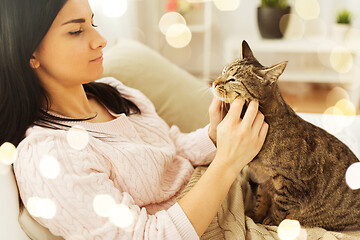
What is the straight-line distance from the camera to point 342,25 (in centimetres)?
302

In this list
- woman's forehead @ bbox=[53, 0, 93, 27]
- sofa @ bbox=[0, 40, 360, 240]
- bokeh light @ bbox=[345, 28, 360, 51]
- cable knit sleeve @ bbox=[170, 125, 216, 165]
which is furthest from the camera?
bokeh light @ bbox=[345, 28, 360, 51]

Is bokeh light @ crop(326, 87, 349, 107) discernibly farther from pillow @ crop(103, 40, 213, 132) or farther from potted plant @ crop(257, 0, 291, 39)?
pillow @ crop(103, 40, 213, 132)

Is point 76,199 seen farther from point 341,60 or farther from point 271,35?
point 341,60

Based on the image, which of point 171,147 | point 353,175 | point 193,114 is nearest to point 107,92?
point 171,147

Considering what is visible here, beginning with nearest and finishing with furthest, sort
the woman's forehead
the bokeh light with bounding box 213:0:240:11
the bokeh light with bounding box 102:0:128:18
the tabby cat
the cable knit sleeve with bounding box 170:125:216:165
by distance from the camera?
1. the woman's forehead
2. the tabby cat
3. the cable knit sleeve with bounding box 170:125:216:165
4. the bokeh light with bounding box 102:0:128:18
5. the bokeh light with bounding box 213:0:240:11

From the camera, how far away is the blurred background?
118 inches

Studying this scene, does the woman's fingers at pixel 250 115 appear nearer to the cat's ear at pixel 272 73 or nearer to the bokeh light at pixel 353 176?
the cat's ear at pixel 272 73

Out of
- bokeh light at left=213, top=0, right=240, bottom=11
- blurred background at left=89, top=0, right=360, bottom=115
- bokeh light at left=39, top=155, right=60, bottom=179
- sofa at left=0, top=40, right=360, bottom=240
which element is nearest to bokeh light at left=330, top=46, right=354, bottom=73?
blurred background at left=89, top=0, right=360, bottom=115

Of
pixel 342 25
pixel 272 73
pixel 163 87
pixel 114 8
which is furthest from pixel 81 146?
pixel 342 25

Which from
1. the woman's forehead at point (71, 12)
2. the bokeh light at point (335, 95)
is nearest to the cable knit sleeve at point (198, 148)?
the woman's forehead at point (71, 12)

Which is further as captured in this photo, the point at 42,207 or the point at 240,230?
the point at 240,230

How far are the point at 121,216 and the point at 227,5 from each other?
334 centimetres

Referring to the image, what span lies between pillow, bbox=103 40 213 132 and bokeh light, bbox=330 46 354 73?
80.0 inches

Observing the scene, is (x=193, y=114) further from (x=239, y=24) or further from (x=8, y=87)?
(x=239, y=24)
